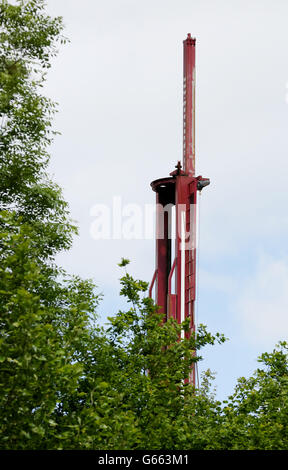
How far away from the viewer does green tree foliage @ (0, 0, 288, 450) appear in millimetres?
13281

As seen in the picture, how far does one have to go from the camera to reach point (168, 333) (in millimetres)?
19250

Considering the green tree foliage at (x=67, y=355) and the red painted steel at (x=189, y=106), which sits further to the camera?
the red painted steel at (x=189, y=106)

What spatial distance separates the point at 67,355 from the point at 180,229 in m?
14.1

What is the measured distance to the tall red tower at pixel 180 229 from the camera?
1081 inches

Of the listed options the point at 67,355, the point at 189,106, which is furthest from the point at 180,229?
the point at 67,355

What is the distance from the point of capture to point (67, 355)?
557 inches

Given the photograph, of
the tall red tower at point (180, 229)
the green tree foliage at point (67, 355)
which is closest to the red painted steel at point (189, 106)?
the tall red tower at point (180, 229)

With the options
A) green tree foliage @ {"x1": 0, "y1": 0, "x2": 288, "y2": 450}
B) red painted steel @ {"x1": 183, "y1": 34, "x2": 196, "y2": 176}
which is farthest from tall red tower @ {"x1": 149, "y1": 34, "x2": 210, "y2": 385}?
green tree foliage @ {"x1": 0, "y1": 0, "x2": 288, "y2": 450}

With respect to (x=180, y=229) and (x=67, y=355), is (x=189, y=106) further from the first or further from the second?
(x=67, y=355)

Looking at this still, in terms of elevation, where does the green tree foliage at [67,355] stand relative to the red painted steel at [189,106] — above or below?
below

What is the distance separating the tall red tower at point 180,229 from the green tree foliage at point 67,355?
4.91 metres

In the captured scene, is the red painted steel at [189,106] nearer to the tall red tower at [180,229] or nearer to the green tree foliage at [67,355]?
the tall red tower at [180,229]
